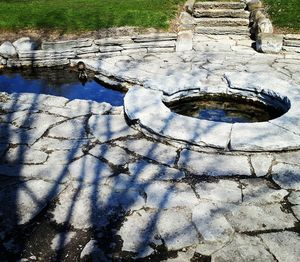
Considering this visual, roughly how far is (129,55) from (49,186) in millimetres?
4194

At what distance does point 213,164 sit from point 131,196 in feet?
2.95

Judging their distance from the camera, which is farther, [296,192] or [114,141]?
[114,141]

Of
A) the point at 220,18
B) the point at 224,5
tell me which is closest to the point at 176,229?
the point at 220,18

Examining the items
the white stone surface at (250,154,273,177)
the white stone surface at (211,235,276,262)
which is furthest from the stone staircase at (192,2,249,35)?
the white stone surface at (211,235,276,262)

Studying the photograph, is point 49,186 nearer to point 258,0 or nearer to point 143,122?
point 143,122

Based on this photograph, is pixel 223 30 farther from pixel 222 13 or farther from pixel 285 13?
pixel 285 13

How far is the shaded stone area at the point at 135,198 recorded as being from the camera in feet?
8.98

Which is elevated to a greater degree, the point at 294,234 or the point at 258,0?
the point at 258,0

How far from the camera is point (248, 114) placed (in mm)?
5016

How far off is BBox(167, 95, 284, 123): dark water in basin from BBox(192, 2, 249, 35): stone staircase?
3.26 m

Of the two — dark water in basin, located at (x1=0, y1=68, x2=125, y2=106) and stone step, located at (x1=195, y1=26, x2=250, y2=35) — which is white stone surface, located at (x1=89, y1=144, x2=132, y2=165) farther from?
stone step, located at (x1=195, y1=26, x2=250, y2=35)

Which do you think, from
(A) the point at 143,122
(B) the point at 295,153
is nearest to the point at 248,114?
(B) the point at 295,153

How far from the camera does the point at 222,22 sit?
8.30m

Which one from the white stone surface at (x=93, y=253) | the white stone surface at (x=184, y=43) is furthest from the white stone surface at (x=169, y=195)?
the white stone surface at (x=184, y=43)
